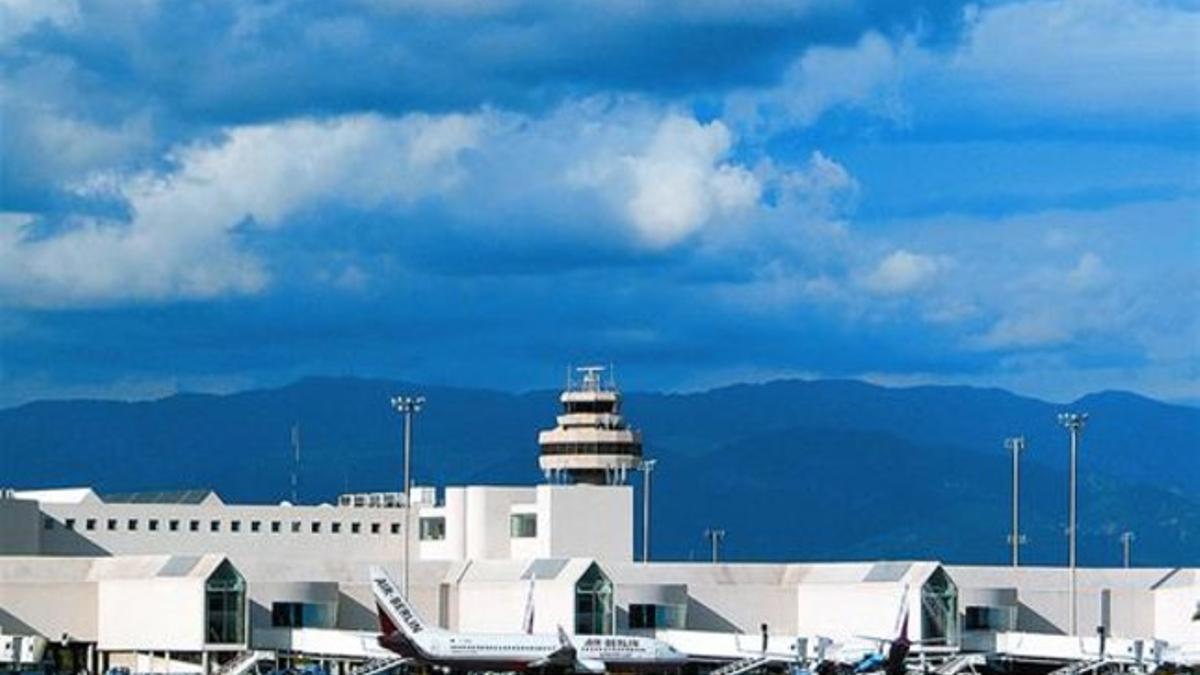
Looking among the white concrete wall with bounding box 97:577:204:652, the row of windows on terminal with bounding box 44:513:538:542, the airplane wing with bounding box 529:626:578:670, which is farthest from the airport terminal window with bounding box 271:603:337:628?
the row of windows on terminal with bounding box 44:513:538:542

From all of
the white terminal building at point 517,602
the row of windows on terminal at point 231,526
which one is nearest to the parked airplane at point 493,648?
the white terminal building at point 517,602

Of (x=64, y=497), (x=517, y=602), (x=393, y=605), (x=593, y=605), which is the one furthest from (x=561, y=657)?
(x=64, y=497)

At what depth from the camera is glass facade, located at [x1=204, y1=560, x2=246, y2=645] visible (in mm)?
127250

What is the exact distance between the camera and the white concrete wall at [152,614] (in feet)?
417

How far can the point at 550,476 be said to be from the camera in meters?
170

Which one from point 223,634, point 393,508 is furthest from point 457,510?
point 223,634

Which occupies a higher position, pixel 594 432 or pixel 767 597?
pixel 594 432

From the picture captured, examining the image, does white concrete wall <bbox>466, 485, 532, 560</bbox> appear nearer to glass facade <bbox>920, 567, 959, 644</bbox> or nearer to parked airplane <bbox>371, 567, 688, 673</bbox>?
glass facade <bbox>920, 567, 959, 644</bbox>

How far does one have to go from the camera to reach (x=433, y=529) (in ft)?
536

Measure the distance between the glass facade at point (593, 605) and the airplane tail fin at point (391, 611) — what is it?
1409cm

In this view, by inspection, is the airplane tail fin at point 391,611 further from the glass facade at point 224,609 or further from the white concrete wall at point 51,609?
the white concrete wall at point 51,609

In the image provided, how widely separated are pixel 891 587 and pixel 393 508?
1800 inches

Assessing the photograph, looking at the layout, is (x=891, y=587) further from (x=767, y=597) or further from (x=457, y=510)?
(x=457, y=510)

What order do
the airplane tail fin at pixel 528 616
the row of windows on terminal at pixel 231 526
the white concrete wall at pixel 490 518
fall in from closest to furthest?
the airplane tail fin at pixel 528 616 < the row of windows on terminal at pixel 231 526 < the white concrete wall at pixel 490 518
